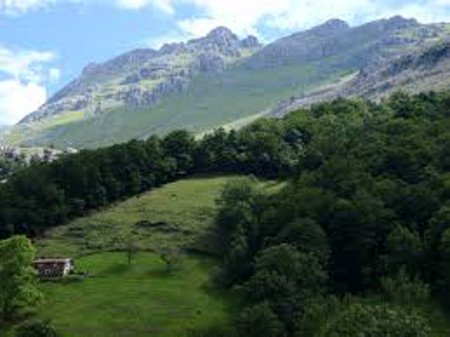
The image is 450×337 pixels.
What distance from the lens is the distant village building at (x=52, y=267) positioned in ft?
471

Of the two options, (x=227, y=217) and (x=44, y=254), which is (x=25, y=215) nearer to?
(x=44, y=254)

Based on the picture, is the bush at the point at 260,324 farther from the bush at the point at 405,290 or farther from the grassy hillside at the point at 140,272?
the bush at the point at 405,290

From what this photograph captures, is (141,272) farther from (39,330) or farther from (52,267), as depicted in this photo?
(39,330)

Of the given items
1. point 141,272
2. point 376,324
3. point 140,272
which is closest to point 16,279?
point 140,272

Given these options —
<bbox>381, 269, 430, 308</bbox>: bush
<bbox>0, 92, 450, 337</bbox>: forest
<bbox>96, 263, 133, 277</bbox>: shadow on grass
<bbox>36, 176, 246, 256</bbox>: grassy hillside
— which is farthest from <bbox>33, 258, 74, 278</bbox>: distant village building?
<bbox>381, 269, 430, 308</bbox>: bush

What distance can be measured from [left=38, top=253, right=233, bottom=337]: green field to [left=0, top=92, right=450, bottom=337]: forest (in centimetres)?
540

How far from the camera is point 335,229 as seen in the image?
128250 mm

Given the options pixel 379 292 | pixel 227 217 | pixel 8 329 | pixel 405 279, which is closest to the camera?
pixel 405 279

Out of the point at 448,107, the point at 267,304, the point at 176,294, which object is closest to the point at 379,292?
the point at 267,304

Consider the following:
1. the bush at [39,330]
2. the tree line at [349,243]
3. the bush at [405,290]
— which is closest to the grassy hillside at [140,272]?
the tree line at [349,243]

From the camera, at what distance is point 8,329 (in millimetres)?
120812

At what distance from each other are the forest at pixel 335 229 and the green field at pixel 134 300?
5397mm

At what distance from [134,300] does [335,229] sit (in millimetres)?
32105

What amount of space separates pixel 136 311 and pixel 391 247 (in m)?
37.7
